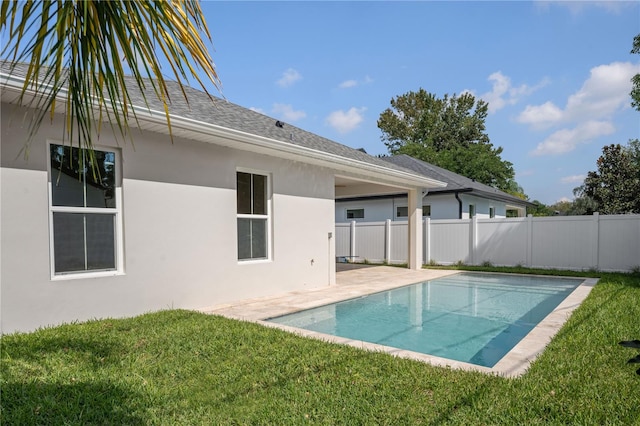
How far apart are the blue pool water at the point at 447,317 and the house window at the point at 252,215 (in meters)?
1.90

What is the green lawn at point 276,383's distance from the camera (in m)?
3.14

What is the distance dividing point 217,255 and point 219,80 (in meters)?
6.03

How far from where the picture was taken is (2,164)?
5.09 metres

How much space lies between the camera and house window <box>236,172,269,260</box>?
840cm

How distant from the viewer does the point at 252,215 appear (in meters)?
8.63

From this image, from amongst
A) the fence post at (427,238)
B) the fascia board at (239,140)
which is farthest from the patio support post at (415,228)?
the fascia board at (239,140)

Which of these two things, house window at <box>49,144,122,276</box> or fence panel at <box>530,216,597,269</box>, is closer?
house window at <box>49,144,122,276</box>

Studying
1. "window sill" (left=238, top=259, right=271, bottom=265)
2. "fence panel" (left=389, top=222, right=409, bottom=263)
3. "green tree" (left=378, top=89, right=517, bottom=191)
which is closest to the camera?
"window sill" (left=238, top=259, right=271, bottom=265)

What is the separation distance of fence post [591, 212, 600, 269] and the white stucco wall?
10092 millimetres

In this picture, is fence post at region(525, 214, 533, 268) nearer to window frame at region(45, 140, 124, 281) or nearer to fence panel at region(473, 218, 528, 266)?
fence panel at region(473, 218, 528, 266)

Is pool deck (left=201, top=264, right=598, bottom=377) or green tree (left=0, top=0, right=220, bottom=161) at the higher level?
green tree (left=0, top=0, right=220, bottom=161)

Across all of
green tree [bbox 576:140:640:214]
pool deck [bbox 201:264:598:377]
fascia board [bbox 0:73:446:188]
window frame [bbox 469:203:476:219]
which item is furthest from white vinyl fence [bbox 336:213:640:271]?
green tree [bbox 576:140:640:214]

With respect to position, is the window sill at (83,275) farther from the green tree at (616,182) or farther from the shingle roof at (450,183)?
the green tree at (616,182)

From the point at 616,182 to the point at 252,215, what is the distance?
1845 centimetres
